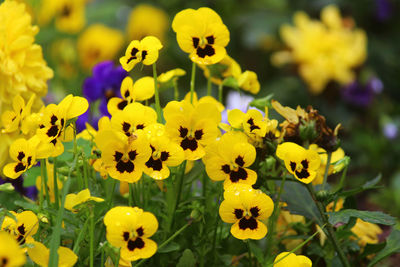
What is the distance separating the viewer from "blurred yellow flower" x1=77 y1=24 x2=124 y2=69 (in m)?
2.61

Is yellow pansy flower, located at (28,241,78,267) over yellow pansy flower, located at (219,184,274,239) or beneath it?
beneath

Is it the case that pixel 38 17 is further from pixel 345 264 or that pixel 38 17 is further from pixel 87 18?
pixel 345 264

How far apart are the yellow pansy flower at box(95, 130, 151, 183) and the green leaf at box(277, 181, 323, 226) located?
0.24 m

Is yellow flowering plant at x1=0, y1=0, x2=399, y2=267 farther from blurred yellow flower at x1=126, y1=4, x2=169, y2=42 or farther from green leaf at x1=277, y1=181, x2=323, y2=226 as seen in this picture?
blurred yellow flower at x1=126, y1=4, x2=169, y2=42

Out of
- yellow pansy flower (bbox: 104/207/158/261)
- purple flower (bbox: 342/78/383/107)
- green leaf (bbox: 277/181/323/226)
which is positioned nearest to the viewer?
yellow pansy flower (bbox: 104/207/158/261)

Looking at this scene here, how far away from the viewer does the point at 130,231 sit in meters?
0.55

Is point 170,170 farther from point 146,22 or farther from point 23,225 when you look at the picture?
point 146,22

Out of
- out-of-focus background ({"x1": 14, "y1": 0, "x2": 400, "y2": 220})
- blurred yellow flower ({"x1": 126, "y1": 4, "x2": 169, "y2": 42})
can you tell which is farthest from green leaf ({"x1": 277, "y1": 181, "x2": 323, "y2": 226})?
blurred yellow flower ({"x1": 126, "y1": 4, "x2": 169, "y2": 42})

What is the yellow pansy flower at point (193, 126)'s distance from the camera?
62 centimetres

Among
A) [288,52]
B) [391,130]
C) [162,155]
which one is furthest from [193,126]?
[288,52]

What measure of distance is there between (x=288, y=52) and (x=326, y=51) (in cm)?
21

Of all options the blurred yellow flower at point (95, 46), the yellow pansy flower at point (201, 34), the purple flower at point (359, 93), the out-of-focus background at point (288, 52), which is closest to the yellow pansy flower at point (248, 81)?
the yellow pansy flower at point (201, 34)

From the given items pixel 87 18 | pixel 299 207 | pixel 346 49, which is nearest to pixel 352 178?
pixel 346 49

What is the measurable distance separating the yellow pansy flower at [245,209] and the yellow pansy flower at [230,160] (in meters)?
0.02
